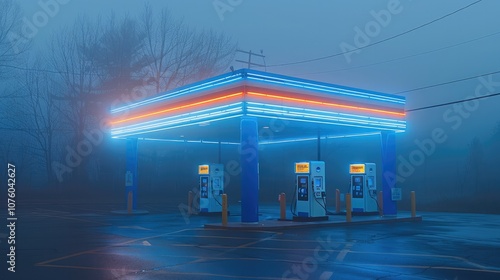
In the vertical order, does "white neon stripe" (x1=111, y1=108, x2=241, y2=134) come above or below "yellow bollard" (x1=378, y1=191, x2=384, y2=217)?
above

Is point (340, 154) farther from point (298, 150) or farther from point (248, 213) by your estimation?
point (248, 213)

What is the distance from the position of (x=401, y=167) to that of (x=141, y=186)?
1012 inches

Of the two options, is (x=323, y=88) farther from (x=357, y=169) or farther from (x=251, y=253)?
(x=251, y=253)

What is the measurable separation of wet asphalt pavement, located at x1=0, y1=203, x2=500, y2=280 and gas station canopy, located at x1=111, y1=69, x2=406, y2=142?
4.82 metres

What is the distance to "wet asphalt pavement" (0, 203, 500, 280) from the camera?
10711mm

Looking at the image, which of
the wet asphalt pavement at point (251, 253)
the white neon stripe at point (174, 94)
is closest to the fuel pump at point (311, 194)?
the wet asphalt pavement at point (251, 253)

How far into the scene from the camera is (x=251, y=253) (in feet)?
44.3

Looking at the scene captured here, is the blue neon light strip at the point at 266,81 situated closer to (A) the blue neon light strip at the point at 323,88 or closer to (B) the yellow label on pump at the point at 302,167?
(A) the blue neon light strip at the point at 323,88

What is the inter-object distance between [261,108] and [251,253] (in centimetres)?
803

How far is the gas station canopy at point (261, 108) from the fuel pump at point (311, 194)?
6.81ft

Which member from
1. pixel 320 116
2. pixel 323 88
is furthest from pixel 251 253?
pixel 323 88

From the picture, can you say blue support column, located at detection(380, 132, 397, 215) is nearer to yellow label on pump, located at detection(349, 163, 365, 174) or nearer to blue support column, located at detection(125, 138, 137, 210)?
yellow label on pump, located at detection(349, 163, 365, 174)

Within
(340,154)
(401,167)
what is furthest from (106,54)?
(401,167)

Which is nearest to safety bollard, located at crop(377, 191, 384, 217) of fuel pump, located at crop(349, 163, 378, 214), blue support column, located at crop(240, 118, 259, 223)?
fuel pump, located at crop(349, 163, 378, 214)
